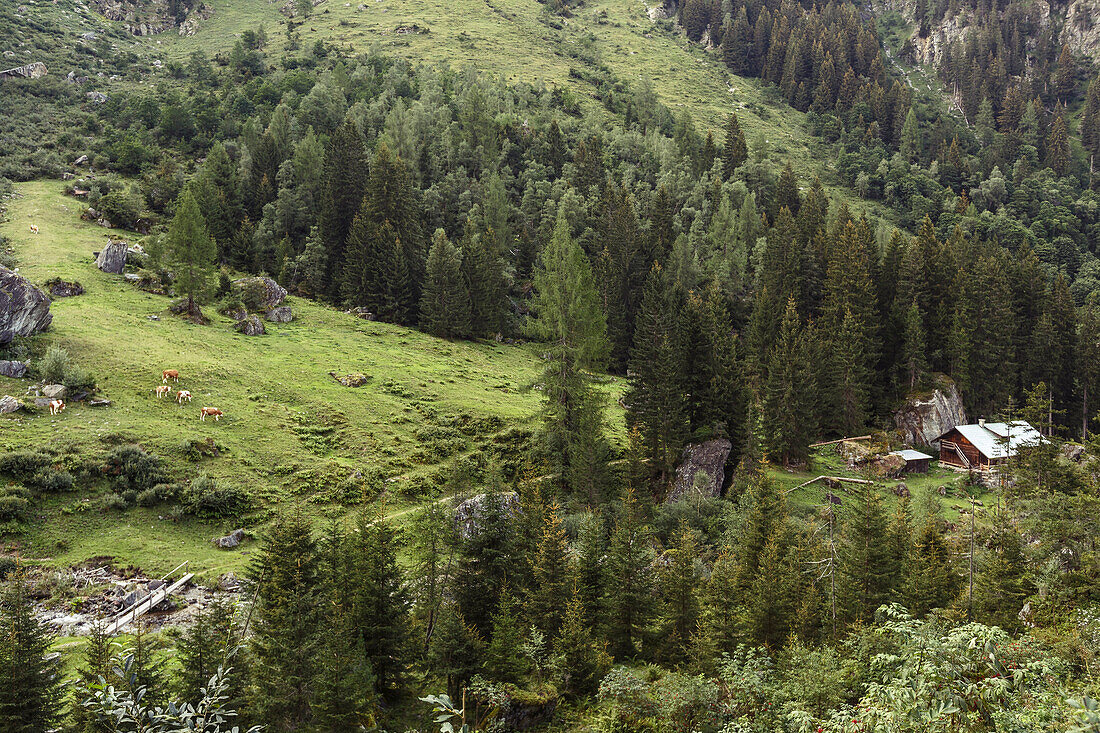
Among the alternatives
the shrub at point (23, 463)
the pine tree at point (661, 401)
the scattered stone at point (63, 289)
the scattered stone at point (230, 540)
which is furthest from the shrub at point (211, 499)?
the scattered stone at point (63, 289)

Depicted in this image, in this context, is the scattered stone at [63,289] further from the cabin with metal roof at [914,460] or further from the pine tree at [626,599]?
the cabin with metal roof at [914,460]

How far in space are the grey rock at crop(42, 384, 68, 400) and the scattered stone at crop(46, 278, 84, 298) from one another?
23.3m

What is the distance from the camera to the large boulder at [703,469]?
5473cm

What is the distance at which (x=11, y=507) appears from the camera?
3662 centimetres

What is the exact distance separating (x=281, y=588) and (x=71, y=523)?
21.3m

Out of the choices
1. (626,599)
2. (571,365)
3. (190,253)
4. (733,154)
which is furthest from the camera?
(733,154)

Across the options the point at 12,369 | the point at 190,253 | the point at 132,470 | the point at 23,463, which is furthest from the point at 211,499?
the point at 190,253

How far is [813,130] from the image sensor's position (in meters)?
188

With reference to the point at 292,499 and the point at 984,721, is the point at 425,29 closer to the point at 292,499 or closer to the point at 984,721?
the point at 292,499

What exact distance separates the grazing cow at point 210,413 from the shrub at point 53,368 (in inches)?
393

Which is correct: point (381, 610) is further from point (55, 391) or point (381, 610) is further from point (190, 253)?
point (190, 253)

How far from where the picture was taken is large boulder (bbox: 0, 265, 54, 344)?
49312 mm

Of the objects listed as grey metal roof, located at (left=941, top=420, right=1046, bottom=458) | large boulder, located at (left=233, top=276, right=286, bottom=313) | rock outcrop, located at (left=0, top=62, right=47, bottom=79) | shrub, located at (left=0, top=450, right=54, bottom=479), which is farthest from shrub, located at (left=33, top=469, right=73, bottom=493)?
rock outcrop, located at (left=0, top=62, right=47, bottom=79)

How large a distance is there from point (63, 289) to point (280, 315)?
831 inches
